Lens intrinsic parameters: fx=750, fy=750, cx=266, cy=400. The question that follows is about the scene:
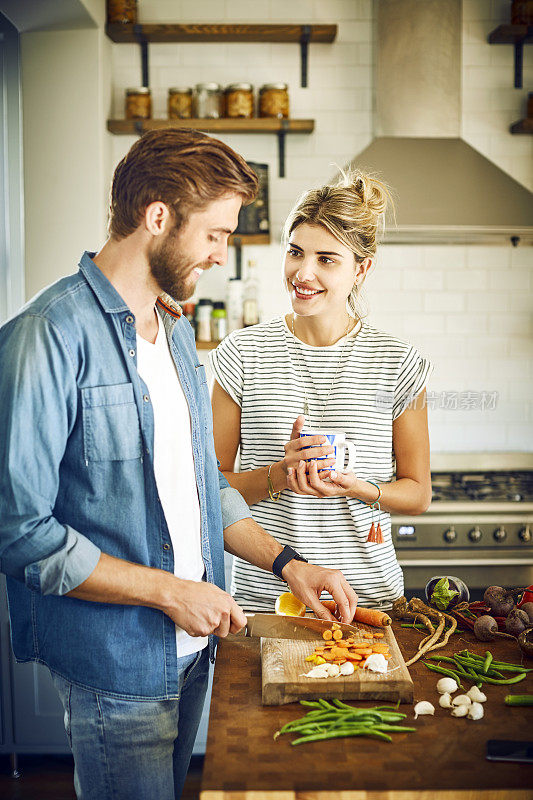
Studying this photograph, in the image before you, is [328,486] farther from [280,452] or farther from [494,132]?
[494,132]

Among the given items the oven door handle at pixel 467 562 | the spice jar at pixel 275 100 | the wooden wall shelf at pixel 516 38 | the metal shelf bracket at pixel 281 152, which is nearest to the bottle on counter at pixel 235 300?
the metal shelf bracket at pixel 281 152

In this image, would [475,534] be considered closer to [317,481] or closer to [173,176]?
[317,481]

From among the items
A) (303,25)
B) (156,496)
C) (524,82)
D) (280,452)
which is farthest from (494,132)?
(156,496)

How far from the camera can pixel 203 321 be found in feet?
12.6

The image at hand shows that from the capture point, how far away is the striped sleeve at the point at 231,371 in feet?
6.27

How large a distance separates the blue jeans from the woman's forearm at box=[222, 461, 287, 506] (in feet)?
2.02

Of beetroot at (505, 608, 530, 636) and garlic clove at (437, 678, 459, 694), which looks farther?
beetroot at (505, 608, 530, 636)

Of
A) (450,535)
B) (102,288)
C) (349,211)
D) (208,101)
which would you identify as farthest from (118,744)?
(208,101)

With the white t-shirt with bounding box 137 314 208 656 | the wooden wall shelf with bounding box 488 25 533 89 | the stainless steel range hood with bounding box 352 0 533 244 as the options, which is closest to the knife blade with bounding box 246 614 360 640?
the white t-shirt with bounding box 137 314 208 656

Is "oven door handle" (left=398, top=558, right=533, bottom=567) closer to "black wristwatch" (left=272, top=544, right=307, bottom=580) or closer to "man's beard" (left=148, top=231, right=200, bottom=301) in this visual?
"black wristwatch" (left=272, top=544, right=307, bottom=580)

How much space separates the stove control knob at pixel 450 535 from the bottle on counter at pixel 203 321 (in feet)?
4.95

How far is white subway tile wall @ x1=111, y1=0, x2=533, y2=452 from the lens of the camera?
3.96 metres

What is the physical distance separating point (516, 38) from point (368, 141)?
2.95 feet

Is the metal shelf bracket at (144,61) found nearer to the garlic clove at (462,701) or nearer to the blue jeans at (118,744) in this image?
the blue jeans at (118,744)
